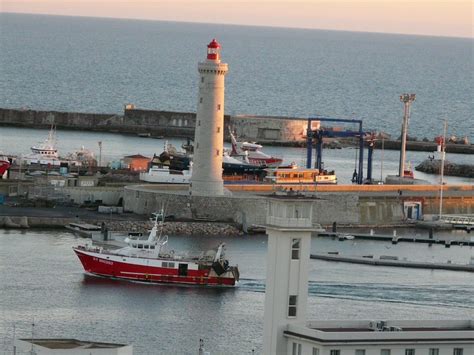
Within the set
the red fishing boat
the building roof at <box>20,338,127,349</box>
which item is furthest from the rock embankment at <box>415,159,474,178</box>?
the building roof at <box>20,338,127,349</box>

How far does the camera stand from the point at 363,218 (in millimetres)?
70625

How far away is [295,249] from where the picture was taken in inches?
1248

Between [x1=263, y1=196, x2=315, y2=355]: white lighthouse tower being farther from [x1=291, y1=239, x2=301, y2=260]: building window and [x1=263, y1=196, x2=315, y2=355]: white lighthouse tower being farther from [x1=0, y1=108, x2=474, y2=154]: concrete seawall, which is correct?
[x1=0, y1=108, x2=474, y2=154]: concrete seawall

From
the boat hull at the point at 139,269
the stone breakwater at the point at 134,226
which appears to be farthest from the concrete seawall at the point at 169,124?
the boat hull at the point at 139,269

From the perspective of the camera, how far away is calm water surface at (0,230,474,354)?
1748 inches

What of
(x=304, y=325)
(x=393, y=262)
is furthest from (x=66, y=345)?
(x=393, y=262)

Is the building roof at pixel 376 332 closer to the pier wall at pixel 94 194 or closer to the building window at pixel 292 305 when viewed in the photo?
the building window at pixel 292 305

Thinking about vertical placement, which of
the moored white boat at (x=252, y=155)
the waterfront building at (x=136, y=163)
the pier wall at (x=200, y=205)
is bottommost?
the pier wall at (x=200, y=205)

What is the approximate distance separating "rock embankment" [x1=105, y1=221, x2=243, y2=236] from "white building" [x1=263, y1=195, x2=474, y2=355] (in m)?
32.1

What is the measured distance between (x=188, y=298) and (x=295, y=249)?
20.6m

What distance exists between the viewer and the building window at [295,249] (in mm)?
31625

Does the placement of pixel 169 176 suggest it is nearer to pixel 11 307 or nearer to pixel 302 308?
pixel 11 307

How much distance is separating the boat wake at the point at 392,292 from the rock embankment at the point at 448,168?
37.1 meters

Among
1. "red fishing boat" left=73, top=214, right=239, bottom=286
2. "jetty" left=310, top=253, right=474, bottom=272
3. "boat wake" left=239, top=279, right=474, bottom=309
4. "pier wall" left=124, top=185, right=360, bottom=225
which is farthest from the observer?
"pier wall" left=124, top=185, right=360, bottom=225
